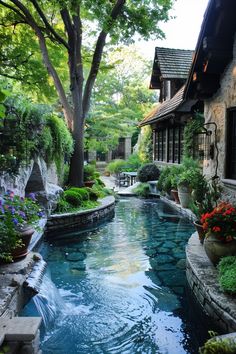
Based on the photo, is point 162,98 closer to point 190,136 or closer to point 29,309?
point 190,136

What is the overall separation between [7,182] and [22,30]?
29.9 feet

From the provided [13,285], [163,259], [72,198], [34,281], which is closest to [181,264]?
[163,259]

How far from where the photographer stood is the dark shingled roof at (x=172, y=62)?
15.3m

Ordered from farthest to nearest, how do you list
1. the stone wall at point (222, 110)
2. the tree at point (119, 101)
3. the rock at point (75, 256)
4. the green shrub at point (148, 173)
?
the tree at point (119, 101), the green shrub at point (148, 173), the rock at point (75, 256), the stone wall at point (222, 110)

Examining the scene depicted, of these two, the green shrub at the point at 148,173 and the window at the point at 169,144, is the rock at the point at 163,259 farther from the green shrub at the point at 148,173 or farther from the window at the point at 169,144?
the green shrub at the point at 148,173

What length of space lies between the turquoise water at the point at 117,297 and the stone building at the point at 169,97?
21.8ft

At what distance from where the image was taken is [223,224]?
4.72 m

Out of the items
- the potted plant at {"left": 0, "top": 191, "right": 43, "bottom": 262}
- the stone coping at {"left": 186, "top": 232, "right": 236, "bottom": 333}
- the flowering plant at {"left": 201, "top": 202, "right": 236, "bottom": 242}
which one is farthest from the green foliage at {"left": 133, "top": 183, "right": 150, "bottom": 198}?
the flowering plant at {"left": 201, "top": 202, "right": 236, "bottom": 242}

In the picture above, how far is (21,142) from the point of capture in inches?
258

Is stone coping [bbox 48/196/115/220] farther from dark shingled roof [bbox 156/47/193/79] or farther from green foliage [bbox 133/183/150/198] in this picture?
dark shingled roof [bbox 156/47/193/79]

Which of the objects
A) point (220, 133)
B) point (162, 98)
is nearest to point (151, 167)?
point (162, 98)

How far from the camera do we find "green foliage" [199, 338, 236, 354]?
2.37m

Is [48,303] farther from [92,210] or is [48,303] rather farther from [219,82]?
[219,82]

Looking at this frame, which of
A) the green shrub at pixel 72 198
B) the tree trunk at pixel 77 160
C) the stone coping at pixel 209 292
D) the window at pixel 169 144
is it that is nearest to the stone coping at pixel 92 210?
the green shrub at pixel 72 198
